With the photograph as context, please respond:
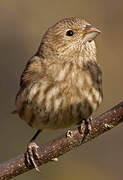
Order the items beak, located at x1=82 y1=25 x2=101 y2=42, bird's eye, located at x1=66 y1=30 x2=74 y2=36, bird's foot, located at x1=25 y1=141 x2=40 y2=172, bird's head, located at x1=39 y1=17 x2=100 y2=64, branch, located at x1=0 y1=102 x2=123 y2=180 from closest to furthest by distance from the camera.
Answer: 1. branch, located at x1=0 y1=102 x2=123 y2=180
2. bird's foot, located at x1=25 y1=141 x2=40 y2=172
3. beak, located at x1=82 y1=25 x2=101 y2=42
4. bird's head, located at x1=39 y1=17 x2=100 y2=64
5. bird's eye, located at x1=66 y1=30 x2=74 y2=36

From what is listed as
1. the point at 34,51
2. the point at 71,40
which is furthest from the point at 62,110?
the point at 34,51

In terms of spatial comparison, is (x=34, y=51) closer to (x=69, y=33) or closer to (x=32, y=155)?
(x=69, y=33)

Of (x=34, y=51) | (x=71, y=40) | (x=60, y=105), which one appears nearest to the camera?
(x=60, y=105)

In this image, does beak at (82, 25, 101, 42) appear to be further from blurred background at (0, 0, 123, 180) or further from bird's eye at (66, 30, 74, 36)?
blurred background at (0, 0, 123, 180)

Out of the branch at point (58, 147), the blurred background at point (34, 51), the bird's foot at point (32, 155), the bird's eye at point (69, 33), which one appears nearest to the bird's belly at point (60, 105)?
the bird's foot at point (32, 155)

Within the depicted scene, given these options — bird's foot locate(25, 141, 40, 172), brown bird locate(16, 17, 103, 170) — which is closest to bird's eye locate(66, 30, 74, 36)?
brown bird locate(16, 17, 103, 170)

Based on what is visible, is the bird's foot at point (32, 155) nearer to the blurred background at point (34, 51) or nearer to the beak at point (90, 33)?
the beak at point (90, 33)

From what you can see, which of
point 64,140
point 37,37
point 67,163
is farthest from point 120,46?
point 64,140
